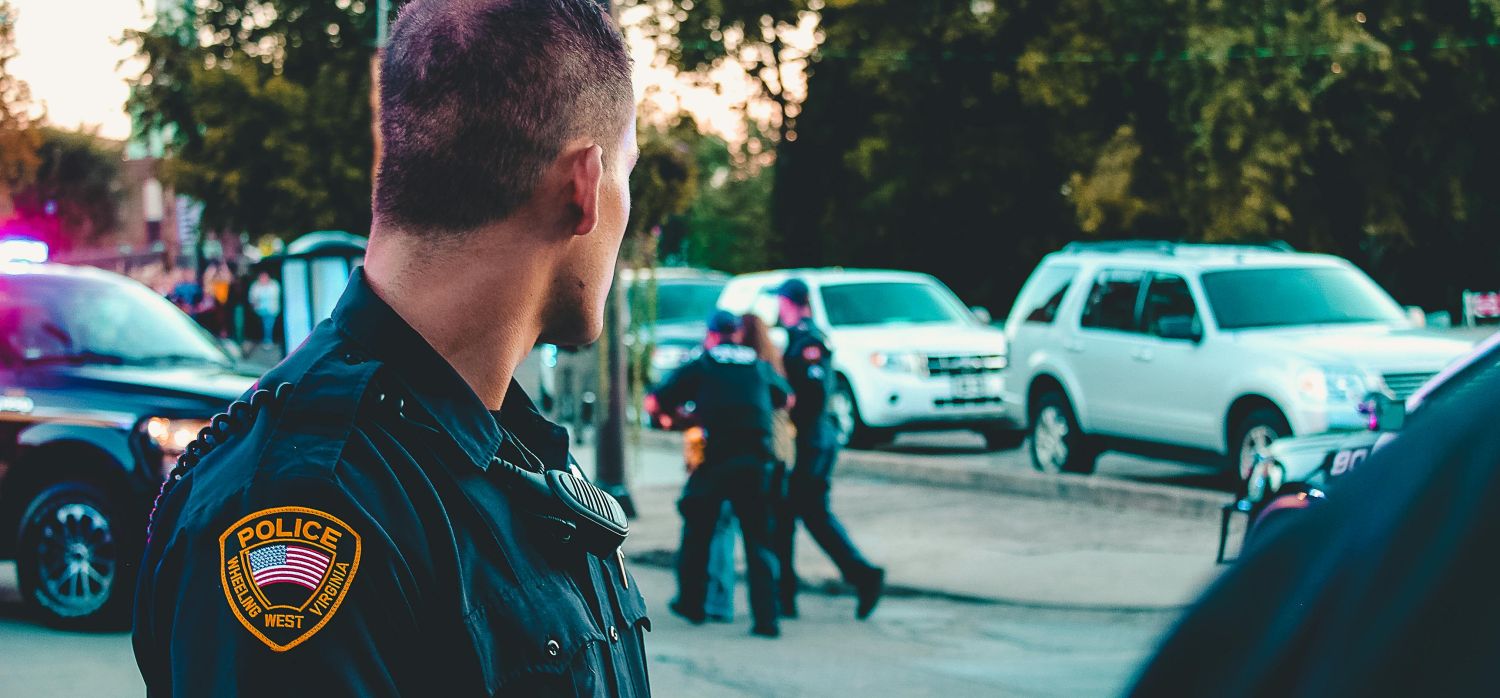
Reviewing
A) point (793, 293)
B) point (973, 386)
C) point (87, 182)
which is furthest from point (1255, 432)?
point (87, 182)

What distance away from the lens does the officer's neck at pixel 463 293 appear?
1754 millimetres

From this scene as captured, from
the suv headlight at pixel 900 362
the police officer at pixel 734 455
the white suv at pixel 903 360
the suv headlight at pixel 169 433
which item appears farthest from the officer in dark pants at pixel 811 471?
the suv headlight at pixel 900 362

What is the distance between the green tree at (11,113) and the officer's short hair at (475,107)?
31.0 meters

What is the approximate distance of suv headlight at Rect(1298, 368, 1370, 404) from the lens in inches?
445

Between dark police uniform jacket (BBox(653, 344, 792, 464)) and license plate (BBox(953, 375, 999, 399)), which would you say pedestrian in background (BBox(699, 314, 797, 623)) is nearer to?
dark police uniform jacket (BBox(653, 344, 792, 464))

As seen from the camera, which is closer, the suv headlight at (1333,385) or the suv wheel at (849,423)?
the suv headlight at (1333,385)

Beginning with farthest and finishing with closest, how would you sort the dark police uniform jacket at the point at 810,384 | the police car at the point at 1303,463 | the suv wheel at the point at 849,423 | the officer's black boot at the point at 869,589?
the suv wheel at the point at 849,423, the dark police uniform jacket at the point at 810,384, the officer's black boot at the point at 869,589, the police car at the point at 1303,463

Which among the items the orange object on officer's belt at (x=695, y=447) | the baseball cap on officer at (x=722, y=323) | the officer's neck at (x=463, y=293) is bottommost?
the orange object on officer's belt at (x=695, y=447)

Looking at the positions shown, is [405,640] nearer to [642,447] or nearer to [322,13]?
[642,447]

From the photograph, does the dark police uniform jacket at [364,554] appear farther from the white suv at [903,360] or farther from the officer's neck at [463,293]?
the white suv at [903,360]

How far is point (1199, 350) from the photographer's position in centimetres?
1261

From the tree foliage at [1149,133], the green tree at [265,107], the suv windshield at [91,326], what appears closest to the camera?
the suv windshield at [91,326]

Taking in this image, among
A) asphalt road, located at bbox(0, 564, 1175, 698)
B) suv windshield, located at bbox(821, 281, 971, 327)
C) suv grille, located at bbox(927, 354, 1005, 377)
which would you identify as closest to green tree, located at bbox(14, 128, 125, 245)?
suv windshield, located at bbox(821, 281, 971, 327)

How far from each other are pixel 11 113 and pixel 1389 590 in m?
33.3
